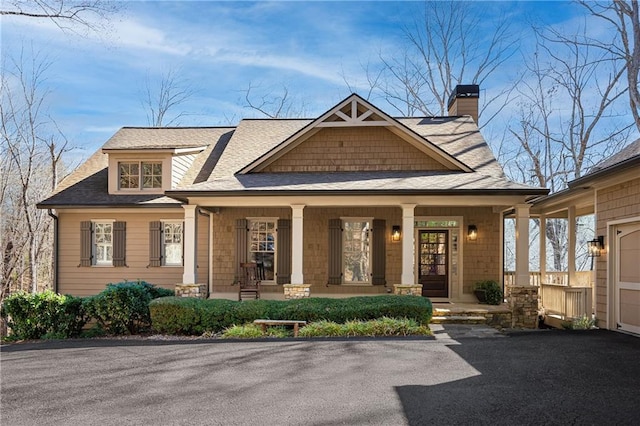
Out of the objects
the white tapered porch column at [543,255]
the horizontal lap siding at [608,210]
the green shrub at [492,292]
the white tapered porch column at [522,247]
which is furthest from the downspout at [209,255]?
the horizontal lap siding at [608,210]

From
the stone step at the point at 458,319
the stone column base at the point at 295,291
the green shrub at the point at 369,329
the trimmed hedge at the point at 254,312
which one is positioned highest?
the stone column base at the point at 295,291

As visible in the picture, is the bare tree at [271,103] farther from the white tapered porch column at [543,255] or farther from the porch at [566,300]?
the white tapered porch column at [543,255]

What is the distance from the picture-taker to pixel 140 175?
47.3 feet

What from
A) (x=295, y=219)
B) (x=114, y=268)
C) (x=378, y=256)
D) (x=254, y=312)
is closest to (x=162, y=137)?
(x=114, y=268)

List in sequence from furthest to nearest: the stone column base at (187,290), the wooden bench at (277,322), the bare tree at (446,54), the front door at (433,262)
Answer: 1. the bare tree at (446,54)
2. the front door at (433,262)
3. the stone column base at (187,290)
4. the wooden bench at (277,322)

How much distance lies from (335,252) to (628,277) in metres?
6.58

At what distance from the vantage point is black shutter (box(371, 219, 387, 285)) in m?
13.3

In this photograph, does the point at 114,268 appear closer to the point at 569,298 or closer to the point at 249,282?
the point at 249,282

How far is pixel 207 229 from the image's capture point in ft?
46.1

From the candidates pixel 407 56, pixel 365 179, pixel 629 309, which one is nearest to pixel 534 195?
pixel 629 309

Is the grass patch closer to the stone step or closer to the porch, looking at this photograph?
the stone step

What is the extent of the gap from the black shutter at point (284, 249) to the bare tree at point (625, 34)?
38.4 feet

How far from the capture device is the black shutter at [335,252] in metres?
13.3

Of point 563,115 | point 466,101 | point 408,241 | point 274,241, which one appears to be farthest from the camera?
point 563,115
